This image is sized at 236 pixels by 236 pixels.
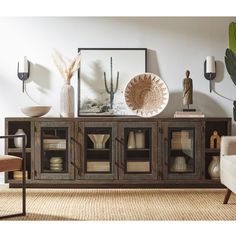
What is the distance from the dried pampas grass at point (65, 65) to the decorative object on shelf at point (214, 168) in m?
1.64

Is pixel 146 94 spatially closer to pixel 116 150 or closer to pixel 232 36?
pixel 116 150

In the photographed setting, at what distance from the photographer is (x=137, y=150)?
4887 millimetres

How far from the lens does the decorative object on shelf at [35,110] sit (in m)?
4.90

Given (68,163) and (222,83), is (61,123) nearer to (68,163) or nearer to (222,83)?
(68,163)

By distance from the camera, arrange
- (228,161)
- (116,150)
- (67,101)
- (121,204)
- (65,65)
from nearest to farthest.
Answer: (228,161) → (121,204) → (116,150) → (67,101) → (65,65)

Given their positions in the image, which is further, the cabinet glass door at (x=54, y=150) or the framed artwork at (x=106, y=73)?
the framed artwork at (x=106, y=73)

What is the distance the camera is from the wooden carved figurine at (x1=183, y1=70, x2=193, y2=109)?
5052mm

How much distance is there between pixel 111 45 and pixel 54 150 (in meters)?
1.23

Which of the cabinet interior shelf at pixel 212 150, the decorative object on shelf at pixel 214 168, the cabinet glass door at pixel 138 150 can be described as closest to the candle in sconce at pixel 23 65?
the cabinet glass door at pixel 138 150

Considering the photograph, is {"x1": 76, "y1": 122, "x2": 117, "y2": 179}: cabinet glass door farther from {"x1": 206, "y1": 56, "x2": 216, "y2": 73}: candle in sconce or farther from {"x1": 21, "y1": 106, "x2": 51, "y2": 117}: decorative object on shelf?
{"x1": 206, "y1": 56, "x2": 216, "y2": 73}: candle in sconce

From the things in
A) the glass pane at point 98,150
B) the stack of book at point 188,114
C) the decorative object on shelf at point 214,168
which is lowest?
the decorative object on shelf at point 214,168

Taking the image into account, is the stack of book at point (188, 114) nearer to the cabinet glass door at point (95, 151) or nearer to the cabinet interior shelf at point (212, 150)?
the cabinet interior shelf at point (212, 150)

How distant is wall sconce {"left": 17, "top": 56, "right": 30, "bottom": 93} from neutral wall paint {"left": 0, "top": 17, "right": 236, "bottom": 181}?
52mm

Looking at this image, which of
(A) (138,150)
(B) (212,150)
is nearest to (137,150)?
(A) (138,150)
